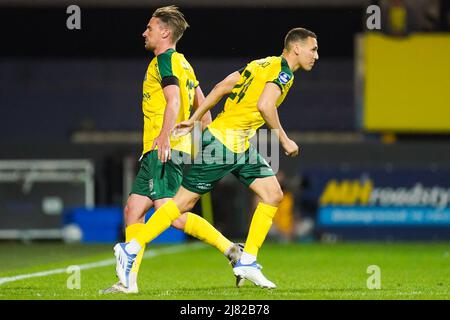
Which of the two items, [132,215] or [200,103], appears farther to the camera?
[200,103]

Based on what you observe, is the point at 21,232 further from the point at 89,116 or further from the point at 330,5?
the point at 330,5

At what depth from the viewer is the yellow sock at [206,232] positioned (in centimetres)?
887

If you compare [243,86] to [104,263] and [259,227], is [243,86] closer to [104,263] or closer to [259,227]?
[259,227]

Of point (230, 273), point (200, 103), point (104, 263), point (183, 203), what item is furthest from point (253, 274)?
point (104, 263)

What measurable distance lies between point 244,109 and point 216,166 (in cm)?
50

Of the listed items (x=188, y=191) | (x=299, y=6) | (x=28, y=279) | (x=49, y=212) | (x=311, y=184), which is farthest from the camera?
(x=299, y=6)

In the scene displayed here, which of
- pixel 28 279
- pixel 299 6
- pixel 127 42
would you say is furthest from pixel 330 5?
pixel 28 279

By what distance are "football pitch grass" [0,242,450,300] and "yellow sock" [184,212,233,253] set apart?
0.36 m

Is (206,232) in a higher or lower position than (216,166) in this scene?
lower

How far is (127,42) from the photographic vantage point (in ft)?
85.9

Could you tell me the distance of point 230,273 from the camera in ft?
36.5

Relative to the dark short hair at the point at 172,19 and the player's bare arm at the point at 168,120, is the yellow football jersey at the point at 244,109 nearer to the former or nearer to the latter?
the player's bare arm at the point at 168,120

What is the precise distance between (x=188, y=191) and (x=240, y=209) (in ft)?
47.3

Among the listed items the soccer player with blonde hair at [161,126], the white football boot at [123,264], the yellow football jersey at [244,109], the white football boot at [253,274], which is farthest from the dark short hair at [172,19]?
the white football boot at [253,274]
